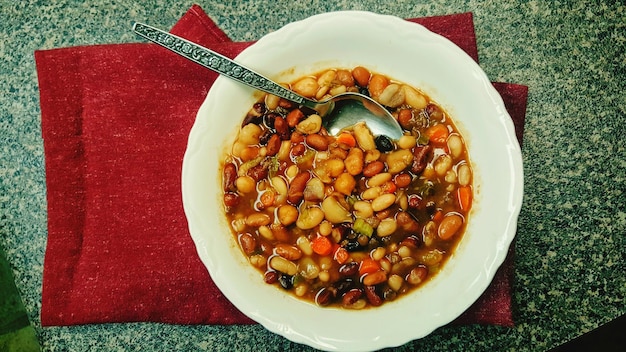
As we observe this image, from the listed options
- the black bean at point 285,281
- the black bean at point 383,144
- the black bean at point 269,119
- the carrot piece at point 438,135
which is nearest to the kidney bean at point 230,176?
the black bean at point 269,119

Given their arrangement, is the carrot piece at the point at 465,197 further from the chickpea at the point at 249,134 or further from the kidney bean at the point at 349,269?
the chickpea at the point at 249,134

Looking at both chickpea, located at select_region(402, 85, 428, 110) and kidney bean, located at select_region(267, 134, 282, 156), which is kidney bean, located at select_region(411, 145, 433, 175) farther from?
kidney bean, located at select_region(267, 134, 282, 156)

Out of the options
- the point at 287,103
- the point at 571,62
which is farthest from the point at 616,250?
the point at 287,103

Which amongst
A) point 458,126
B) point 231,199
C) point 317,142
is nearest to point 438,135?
point 458,126

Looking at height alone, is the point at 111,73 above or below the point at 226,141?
above

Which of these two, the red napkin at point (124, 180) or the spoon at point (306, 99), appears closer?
the spoon at point (306, 99)

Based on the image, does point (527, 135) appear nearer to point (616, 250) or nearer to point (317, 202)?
point (616, 250)

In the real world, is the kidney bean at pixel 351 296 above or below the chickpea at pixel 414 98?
below
